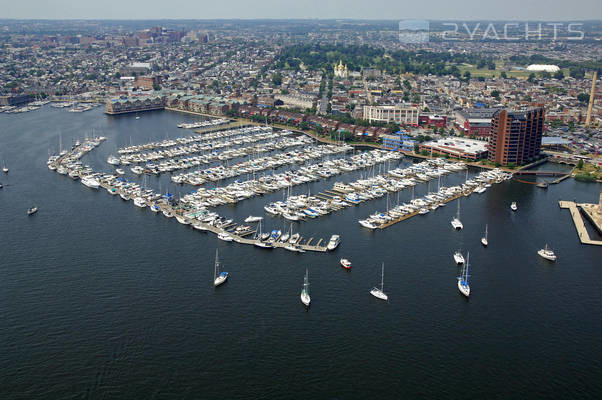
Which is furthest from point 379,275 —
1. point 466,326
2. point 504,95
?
point 504,95

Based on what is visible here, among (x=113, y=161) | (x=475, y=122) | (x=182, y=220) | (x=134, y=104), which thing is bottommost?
(x=182, y=220)

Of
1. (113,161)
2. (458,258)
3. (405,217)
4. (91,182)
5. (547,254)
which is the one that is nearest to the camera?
(458,258)

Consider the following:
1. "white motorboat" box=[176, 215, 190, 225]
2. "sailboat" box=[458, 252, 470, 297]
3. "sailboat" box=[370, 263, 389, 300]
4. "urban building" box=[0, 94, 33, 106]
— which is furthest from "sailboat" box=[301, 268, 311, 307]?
"urban building" box=[0, 94, 33, 106]

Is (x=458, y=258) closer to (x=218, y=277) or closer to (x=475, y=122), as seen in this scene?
(x=218, y=277)

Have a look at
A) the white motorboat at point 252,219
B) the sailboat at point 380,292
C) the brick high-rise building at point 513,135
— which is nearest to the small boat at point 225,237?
the white motorboat at point 252,219

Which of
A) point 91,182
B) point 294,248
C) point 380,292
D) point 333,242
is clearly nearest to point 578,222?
point 333,242

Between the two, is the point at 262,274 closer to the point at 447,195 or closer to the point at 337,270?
the point at 337,270

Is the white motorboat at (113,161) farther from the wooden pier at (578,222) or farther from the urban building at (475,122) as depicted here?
the urban building at (475,122)

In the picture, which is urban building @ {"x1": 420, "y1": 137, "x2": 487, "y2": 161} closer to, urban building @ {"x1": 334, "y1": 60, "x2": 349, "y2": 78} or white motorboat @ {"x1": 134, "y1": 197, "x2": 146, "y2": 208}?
white motorboat @ {"x1": 134, "y1": 197, "x2": 146, "y2": 208}
